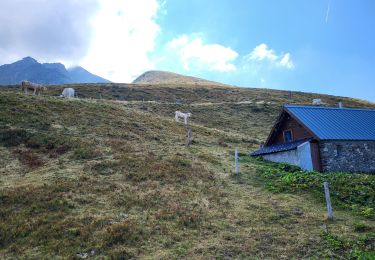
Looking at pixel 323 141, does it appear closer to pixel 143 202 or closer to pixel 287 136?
pixel 287 136

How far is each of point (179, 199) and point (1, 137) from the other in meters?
17.4

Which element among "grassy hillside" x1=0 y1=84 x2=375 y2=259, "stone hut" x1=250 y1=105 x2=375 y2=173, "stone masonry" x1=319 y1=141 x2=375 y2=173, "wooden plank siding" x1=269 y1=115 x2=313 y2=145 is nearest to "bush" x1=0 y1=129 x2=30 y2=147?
"grassy hillside" x1=0 y1=84 x2=375 y2=259

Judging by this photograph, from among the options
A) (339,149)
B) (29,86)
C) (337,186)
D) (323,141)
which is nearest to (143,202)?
(337,186)

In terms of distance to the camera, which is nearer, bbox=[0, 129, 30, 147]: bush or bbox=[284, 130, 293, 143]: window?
bbox=[0, 129, 30, 147]: bush

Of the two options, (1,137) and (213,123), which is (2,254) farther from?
(213,123)

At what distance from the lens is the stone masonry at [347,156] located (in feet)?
97.5

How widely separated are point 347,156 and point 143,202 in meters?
20.8

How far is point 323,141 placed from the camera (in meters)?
29.8

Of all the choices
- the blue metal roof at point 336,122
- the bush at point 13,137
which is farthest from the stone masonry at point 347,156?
the bush at point 13,137

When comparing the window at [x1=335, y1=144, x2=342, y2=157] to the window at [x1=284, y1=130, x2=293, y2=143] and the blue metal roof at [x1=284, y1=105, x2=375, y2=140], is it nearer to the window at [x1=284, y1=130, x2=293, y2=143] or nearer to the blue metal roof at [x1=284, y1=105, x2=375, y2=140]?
the blue metal roof at [x1=284, y1=105, x2=375, y2=140]

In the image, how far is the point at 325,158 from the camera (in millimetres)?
29625

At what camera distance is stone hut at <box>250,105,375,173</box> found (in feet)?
97.2

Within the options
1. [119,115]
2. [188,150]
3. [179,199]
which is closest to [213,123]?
[119,115]

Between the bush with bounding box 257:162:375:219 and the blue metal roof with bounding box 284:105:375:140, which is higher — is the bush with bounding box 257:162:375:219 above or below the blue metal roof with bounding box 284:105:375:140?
below
